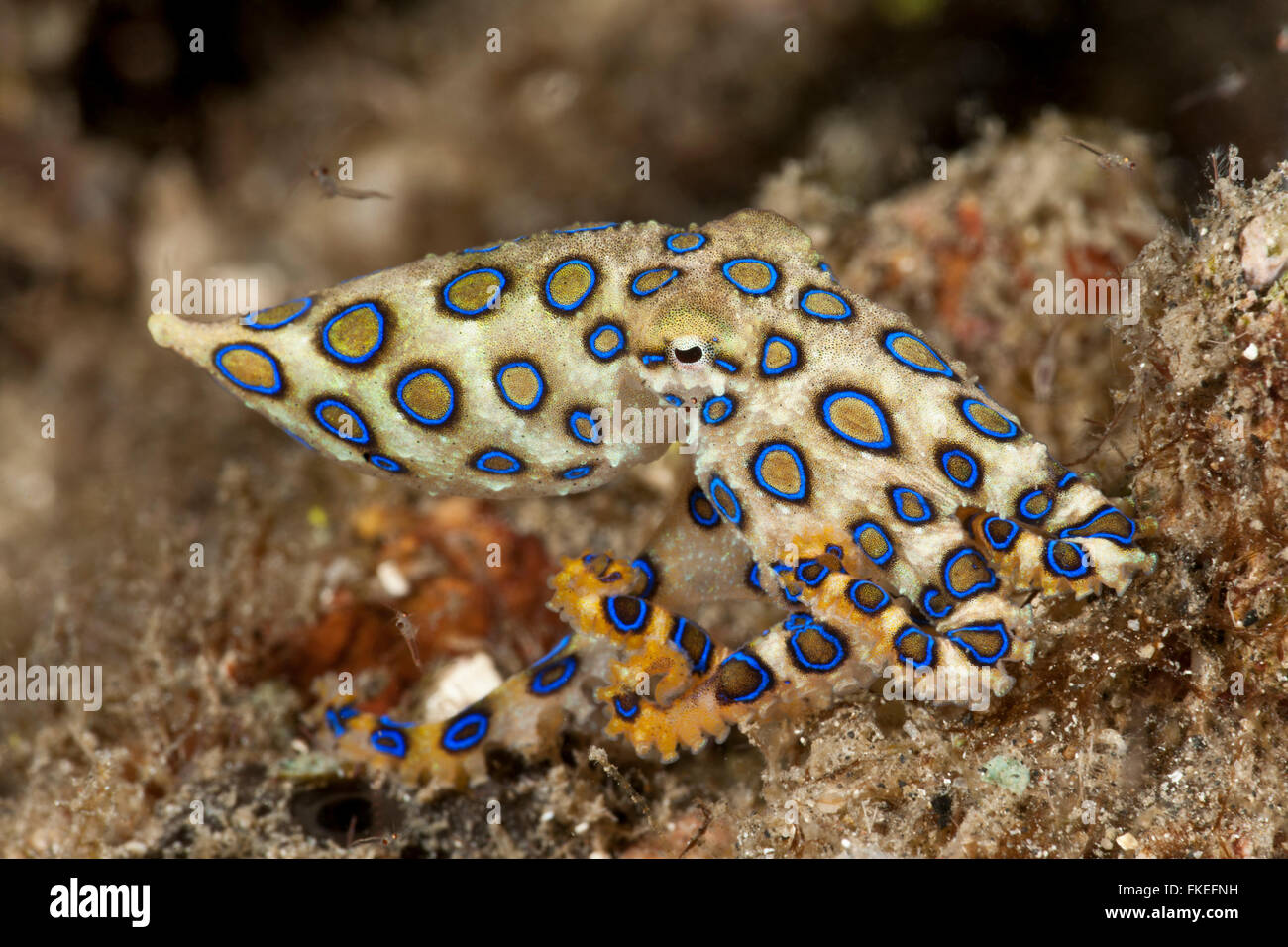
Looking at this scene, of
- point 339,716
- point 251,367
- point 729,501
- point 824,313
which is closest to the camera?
point 824,313

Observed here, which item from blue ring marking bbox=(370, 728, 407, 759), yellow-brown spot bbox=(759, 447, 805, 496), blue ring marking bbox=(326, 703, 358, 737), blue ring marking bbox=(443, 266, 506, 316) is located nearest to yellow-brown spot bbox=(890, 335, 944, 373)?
yellow-brown spot bbox=(759, 447, 805, 496)

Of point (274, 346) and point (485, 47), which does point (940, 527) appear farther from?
point (485, 47)

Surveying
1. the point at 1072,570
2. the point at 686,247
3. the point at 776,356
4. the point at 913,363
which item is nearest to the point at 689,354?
the point at 776,356

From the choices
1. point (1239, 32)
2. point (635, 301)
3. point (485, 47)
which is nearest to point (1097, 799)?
point (635, 301)

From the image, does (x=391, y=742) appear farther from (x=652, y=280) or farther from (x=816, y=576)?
(x=652, y=280)

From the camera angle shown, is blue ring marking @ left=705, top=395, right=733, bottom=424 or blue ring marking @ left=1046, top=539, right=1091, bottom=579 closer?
blue ring marking @ left=1046, top=539, right=1091, bottom=579

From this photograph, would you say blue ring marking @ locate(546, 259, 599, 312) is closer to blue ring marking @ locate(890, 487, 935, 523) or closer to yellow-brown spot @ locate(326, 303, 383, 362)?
yellow-brown spot @ locate(326, 303, 383, 362)

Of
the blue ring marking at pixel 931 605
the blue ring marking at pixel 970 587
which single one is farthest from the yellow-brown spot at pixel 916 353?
the blue ring marking at pixel 931 605
